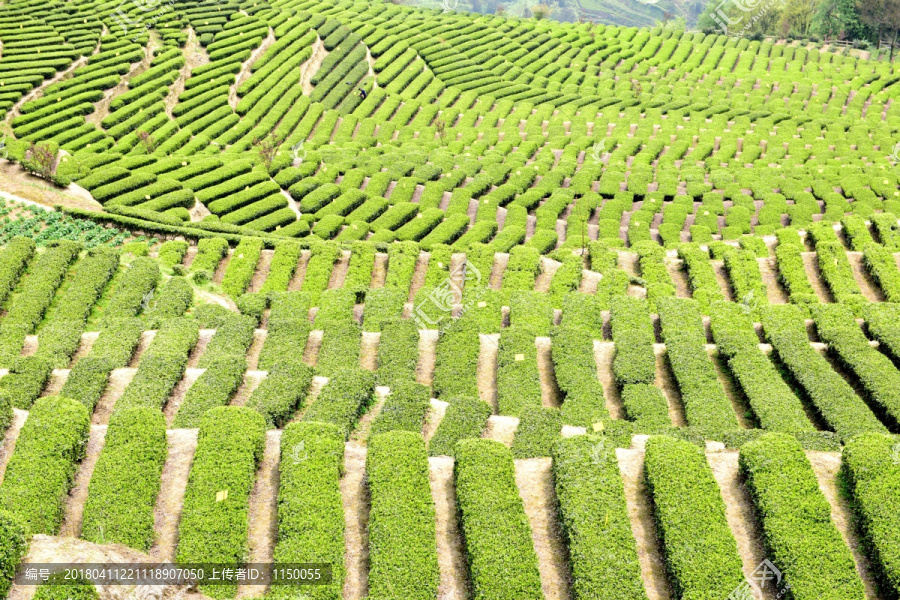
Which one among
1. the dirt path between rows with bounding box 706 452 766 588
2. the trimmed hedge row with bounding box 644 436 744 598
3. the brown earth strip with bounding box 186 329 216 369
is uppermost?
the trimmed hedge row with bounding box 644 436 744 598

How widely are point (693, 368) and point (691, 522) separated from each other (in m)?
7.99

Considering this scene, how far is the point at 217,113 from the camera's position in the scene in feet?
170

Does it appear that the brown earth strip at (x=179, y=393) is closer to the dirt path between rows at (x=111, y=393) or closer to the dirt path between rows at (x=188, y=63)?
the dirt path between rows at (x=111, y=393)

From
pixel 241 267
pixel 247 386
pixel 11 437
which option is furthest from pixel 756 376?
pixel 241 267

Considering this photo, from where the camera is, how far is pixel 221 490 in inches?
582

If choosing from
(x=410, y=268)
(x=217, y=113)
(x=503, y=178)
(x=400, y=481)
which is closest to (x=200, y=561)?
(x=400, y=481)

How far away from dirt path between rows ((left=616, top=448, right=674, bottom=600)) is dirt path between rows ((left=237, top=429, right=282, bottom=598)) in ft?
25.7

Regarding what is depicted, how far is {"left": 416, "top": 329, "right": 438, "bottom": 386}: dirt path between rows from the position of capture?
2228cm

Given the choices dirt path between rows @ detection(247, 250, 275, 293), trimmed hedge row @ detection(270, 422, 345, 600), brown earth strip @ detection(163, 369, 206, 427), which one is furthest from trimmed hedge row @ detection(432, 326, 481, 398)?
dirt path between rows @ detection(247, 250, 275, 293)

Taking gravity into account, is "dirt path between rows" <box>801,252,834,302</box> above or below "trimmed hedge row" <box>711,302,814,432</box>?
below

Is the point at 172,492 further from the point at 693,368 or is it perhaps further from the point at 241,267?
the point at 241,267

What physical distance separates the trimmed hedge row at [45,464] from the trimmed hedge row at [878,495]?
54.2ft

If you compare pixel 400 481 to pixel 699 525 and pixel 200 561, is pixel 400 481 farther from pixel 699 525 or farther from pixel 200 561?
pixel 699 525

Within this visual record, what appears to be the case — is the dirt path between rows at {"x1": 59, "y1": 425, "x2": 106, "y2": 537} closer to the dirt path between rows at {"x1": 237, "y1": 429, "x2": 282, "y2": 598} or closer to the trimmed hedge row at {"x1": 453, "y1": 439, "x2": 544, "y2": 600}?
the dirt path between rows at {"x1": 237, "y1": 429, "x2": 282, "y2": 598}
